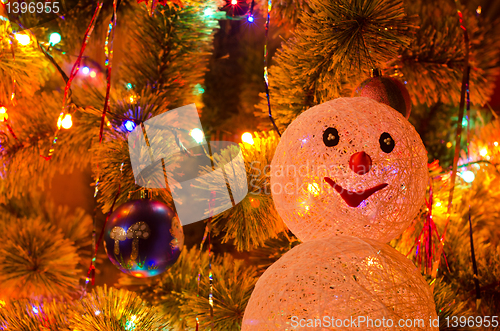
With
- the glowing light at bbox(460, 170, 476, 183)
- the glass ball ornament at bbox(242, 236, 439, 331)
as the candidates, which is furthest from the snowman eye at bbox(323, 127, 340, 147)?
the glowing light at bbox(460, 170, 476, 183)

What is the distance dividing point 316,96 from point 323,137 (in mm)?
212

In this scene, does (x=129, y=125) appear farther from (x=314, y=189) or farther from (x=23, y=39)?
(x=314, y=189)

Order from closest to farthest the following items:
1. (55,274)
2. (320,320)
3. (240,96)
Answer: (320,320) < (55,274) < (240,96)

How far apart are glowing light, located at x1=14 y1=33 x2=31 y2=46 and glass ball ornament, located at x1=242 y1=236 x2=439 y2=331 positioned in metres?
0.63

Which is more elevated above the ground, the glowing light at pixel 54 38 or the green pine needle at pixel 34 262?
the glowing light at pixel 54 38

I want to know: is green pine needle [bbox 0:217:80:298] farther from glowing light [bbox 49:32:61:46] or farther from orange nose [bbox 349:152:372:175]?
orange nose [bbox 349:152:372:175]

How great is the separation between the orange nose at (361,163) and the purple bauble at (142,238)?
310 millimetres

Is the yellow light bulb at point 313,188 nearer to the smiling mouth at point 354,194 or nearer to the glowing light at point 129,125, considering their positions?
the smiling mouth at point 354,194

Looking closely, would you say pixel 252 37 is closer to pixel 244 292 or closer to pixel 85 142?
pixel 85 142

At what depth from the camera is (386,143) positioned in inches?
15.5

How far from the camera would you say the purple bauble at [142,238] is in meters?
0.52

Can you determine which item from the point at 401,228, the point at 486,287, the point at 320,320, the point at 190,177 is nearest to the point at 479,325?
the point at 486,287

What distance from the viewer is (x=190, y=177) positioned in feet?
2.04

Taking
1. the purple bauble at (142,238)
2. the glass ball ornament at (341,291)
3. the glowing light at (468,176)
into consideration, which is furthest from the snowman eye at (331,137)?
the glowing light at (468,176)
